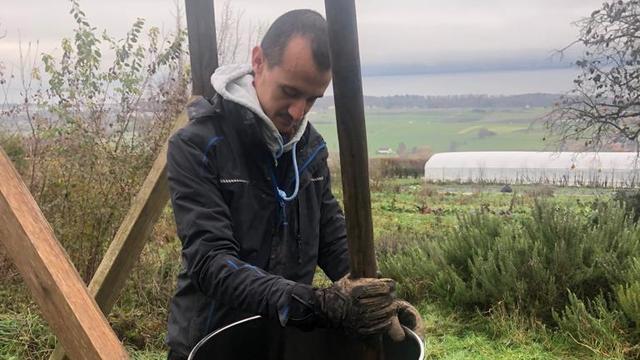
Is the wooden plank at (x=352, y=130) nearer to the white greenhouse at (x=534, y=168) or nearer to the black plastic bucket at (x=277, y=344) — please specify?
the black plastic bucket at (x=277, y=344)

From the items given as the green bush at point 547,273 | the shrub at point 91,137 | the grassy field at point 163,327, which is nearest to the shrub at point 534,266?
the green bush at point 547,273

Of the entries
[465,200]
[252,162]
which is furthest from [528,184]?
[252,162]

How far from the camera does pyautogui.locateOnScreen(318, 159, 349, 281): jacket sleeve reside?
2.22 metres

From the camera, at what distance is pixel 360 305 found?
1501mm

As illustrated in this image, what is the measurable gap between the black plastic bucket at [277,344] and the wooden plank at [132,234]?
1405 mm

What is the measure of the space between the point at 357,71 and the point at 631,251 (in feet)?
13.8

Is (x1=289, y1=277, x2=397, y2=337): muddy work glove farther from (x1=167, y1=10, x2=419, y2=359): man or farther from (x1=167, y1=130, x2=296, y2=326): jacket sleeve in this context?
(x1=167, y1=130, x2=296, y2=326): jacket sleeve

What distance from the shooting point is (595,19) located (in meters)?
7.16

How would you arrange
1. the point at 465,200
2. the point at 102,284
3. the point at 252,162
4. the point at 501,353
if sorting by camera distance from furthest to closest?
the point at 465,200
the point at 501,353
the point at 102,284
the point at 252,162

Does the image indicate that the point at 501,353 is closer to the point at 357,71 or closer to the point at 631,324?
the point at 631,324

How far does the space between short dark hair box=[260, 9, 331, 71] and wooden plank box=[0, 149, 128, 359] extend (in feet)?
2.59

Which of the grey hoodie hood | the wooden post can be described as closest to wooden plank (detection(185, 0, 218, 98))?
the wooden post

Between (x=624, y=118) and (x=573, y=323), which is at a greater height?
(x=624, y=118)

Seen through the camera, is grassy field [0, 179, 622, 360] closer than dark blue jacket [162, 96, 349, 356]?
No
